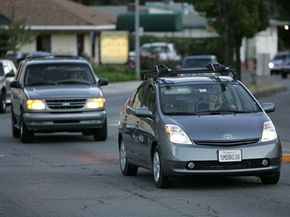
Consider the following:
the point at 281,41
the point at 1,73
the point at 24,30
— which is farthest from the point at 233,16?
the point at 281,41

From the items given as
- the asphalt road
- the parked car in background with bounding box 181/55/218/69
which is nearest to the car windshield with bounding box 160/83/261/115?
the asphalt road

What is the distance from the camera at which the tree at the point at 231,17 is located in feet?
125

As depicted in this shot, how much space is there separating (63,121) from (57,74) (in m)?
1.57

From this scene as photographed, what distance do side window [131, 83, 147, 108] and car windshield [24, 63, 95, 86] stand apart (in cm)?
724

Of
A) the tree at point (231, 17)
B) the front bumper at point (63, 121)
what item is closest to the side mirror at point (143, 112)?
the front bumper at point (63, 121)

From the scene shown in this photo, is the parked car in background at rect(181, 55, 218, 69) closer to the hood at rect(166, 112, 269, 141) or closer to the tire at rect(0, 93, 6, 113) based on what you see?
the tire at rect(0, 93, 6, 113)

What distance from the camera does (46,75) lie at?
2203 cm

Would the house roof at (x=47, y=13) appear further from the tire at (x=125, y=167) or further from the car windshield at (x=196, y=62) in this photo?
the tire at (x=125, y=167)

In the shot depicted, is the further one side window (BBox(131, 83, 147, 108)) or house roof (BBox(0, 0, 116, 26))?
house roof (BBox(0, 0, 116, 26))

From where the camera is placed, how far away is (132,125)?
567 inches

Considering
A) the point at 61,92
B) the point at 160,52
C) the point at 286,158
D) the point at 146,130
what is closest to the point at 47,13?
the point at 160,52

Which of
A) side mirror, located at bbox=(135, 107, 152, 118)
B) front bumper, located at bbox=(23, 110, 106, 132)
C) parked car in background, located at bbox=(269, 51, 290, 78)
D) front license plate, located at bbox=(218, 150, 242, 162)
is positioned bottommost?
parked car in background, located at bbox=(269, 51, 290, 78)

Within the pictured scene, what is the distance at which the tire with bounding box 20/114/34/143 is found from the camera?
21.1 meters

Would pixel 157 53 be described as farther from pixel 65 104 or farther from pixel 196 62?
pixel 65 104
